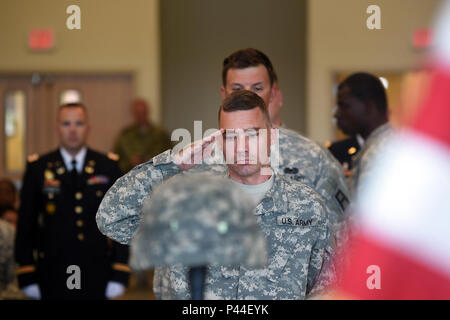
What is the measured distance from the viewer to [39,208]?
2.67 meters

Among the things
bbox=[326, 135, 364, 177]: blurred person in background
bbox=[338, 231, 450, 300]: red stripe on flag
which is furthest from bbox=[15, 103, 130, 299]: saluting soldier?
bbox=[338, 231, 450, 300]: red stripe on flag

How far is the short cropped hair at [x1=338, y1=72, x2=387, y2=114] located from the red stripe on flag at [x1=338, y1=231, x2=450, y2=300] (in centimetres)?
181

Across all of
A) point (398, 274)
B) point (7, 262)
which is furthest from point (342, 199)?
point (7, 262)

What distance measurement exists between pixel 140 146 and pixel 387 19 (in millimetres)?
2555

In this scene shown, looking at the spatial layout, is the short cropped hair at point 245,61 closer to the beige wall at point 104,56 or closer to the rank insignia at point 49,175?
the rank insignia at point 49,175

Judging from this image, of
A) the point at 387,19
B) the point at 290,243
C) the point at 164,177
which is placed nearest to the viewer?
the point at 164,177

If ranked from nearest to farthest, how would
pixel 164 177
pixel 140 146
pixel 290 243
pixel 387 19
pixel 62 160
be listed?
pixel 164 177
pixel 290 243
pixel 387 19
pixel 62 160
pixel 140 146

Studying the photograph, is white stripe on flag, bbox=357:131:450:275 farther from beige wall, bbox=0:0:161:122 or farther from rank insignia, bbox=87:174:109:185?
beige wall, bbox=0:0:161:122

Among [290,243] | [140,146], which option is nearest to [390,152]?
[290,243]

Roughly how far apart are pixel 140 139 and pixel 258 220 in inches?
126

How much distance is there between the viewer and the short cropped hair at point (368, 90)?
8.39 feet

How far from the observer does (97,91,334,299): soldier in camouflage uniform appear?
126cm
